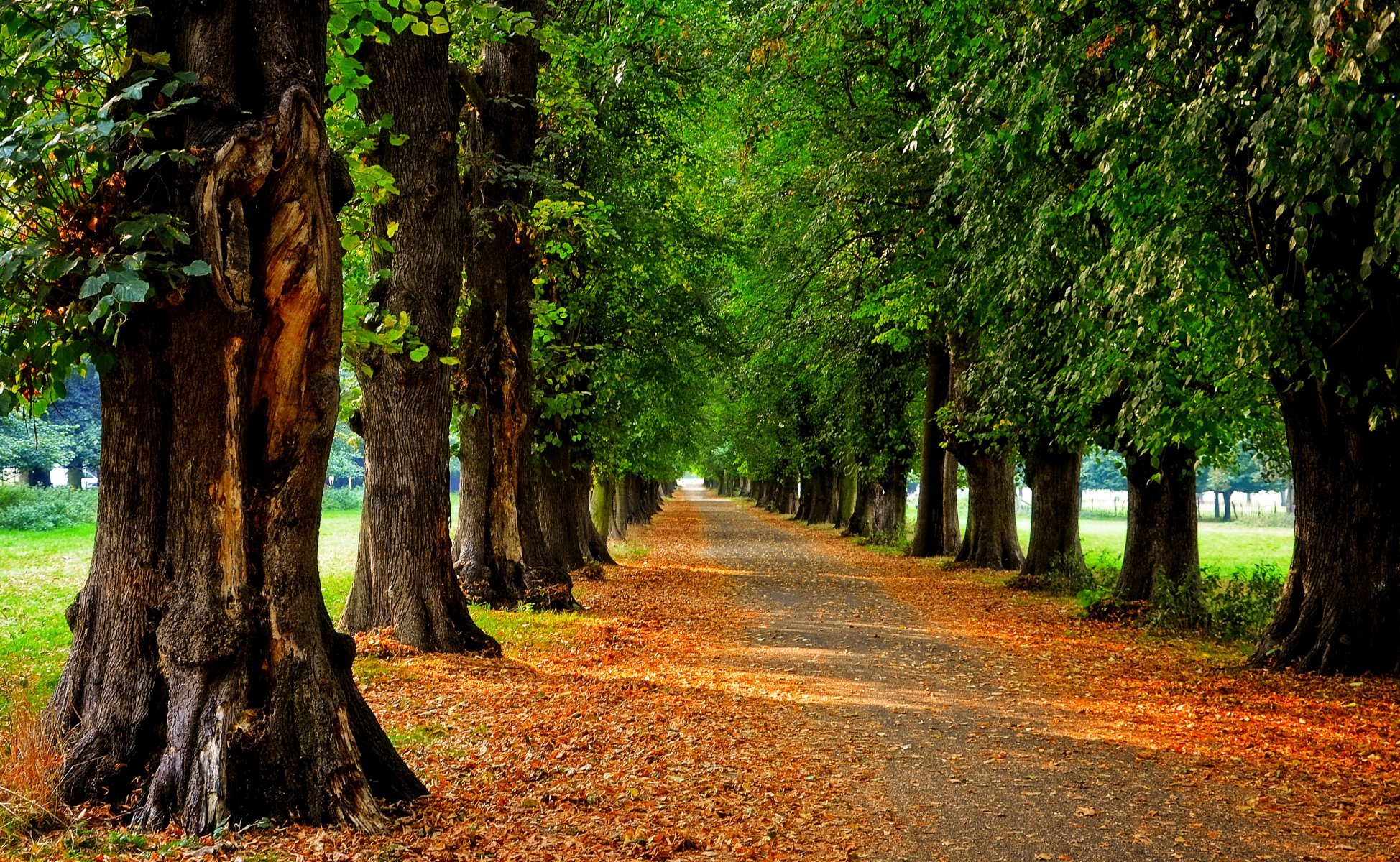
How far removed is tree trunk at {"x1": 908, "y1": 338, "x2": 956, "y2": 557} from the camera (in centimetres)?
2453

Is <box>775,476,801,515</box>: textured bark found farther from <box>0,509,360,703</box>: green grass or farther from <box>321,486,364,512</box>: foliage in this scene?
<box>0,509,360,703</box>: green grass

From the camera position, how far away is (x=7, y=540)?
29719mm

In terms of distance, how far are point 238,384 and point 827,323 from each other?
19333 millimetres

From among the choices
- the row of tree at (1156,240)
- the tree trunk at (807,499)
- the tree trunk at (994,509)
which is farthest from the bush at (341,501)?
the row of tree at (1156,240)

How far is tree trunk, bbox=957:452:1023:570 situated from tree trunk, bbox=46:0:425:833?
1856 centimetres

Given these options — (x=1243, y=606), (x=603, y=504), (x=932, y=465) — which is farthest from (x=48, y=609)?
(x=932, y=465)

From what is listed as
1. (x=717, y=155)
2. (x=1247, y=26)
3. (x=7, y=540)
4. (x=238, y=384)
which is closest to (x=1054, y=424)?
(x=1247, y=26)

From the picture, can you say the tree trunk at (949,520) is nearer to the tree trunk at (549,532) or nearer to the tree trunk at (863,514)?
the tree trunk at (549,532)

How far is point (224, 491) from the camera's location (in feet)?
16.1

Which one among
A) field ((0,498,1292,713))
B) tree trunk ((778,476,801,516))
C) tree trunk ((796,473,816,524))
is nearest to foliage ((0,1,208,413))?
field ((0,498,1292,713))

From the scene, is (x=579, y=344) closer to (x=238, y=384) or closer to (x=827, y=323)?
(x=827, y=323)

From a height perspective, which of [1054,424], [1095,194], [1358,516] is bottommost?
[1358,516]

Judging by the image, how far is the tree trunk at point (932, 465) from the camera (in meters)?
24.5

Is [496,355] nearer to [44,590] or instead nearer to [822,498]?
[44,590]
